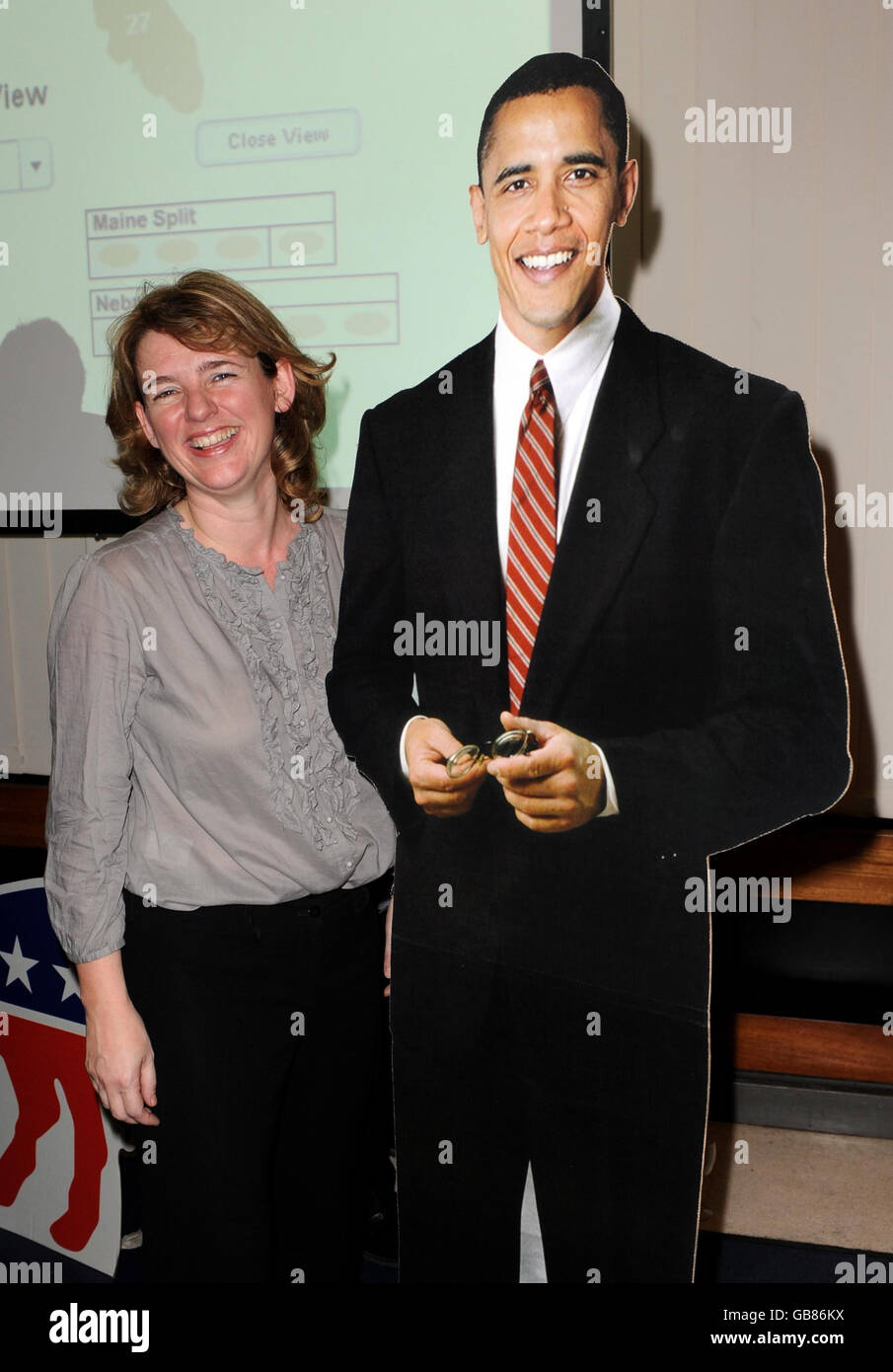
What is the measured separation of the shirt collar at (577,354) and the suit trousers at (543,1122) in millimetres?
691

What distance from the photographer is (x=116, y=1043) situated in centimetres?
135

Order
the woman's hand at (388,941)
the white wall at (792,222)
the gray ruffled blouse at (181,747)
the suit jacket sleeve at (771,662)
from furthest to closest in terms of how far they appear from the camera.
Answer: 1. the white wall at (792,222)
2. the woman's hand at (388,941)
3. the gray ruffled blouse at (181,747)
4. the suit jacket sleeve at (771,662)

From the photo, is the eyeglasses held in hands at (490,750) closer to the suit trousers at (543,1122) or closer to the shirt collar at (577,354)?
the suit trousers at (543,1122)

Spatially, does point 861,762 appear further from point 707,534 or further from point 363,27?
point 363,27

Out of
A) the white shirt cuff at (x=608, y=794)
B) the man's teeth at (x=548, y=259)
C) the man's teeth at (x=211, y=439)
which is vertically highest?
the man's teeth at (x=548, y=259)

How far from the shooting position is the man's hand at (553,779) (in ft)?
4.22

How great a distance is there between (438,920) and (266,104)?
119cm

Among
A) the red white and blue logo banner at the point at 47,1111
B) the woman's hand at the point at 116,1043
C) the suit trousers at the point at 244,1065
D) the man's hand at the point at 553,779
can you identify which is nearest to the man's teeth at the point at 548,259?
the man's hand at the point at 553,779

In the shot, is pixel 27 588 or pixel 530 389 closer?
pixel 530 389

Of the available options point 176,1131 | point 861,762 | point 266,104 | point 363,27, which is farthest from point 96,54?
point 861,762

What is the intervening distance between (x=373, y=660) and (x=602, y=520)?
33 cm

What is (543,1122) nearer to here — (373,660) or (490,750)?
(490,750)

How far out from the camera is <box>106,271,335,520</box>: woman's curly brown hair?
1369 millimetres

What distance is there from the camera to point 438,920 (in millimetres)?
1384
